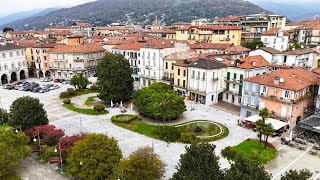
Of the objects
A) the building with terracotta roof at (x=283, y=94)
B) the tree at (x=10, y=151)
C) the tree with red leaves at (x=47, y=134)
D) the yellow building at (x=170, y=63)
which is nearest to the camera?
the tree at (x=10, y=151)

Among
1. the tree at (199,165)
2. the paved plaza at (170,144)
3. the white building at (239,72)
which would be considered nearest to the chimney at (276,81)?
the paved plaza at (170,144)

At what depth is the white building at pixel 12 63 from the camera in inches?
3396

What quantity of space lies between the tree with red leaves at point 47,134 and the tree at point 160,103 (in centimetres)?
1673

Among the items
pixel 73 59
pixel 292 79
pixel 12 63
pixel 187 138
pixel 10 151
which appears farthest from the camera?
pixel 12 63

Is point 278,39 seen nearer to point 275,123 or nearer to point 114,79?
point 275,123

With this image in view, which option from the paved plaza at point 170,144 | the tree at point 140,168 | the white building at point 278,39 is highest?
the white building at point 278,39

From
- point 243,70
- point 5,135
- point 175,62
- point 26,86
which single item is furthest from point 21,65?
point 243,70

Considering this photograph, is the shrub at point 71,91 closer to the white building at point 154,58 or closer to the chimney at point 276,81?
the white building at point 154,58

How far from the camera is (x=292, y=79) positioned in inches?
1866

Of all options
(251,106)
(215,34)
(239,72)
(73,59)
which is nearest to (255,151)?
(251,106)

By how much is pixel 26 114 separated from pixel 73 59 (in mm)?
47243

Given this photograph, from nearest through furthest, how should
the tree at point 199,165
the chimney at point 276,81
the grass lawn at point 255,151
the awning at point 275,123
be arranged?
the tree at point 199,165 < the grass lawn at point 255,151 < the awning at point 275,123 < the chimney at point 276,81

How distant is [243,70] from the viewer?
56969 millimetres

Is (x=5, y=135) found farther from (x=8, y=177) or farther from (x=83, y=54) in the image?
(x=83, y=54)
